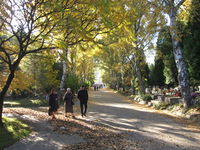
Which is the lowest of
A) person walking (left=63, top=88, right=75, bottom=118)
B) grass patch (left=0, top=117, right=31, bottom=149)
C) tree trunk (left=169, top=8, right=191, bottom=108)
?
grass patch (left=0, top=117, right=31, bottom=149)

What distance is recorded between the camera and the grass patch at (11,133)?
5.75m

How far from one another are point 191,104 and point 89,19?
27.4ft

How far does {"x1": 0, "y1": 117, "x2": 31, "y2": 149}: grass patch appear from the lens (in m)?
5.75

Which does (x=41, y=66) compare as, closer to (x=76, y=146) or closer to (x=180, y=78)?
(x=180, y=78)

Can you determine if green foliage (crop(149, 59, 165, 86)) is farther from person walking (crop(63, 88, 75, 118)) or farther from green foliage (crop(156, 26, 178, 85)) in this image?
person walking (crop(63, 88, 75, 118))

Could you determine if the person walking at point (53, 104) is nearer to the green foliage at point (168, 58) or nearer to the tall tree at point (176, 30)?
the tall tree at point (176, 30)

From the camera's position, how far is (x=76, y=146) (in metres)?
5.61

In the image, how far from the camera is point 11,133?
657 centimetres

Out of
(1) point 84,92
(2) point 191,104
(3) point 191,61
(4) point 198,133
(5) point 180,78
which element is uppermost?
(3) point 191,61

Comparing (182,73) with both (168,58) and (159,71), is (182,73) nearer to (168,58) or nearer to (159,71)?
(168,58)

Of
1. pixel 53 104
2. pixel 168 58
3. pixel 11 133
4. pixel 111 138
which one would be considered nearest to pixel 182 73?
pixel 111 138

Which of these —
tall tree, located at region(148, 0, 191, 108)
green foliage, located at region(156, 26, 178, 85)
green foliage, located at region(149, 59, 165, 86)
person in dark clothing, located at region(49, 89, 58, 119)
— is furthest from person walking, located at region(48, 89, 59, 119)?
green foliage, located at region(149, 59, 165, 86)

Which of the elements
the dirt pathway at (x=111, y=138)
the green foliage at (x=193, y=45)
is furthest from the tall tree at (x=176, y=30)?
the dirt pathway at (x=111, y=138)

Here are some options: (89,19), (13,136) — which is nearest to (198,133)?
(89,19)
